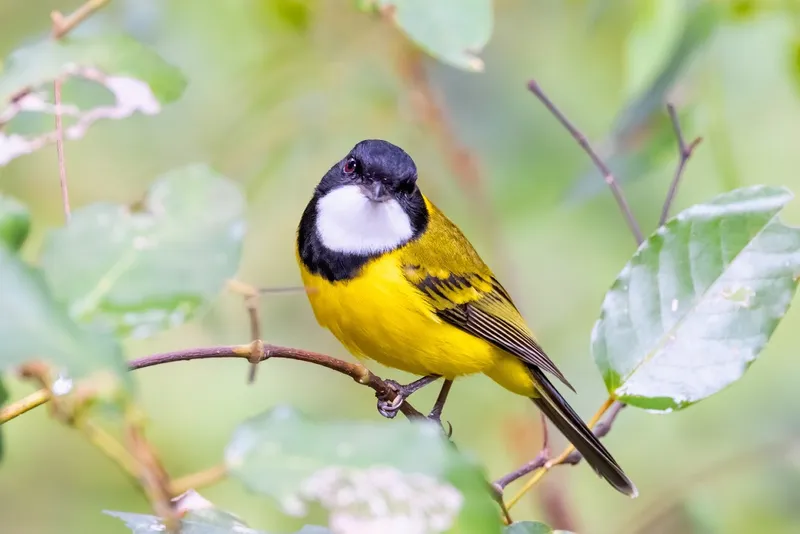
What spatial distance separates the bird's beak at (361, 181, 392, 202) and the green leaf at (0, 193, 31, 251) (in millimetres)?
1997

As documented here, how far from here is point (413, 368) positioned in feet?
10.3

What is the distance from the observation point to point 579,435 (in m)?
3.18

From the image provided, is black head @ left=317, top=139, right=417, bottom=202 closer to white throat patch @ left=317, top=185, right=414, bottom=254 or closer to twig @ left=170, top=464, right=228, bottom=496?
white throat patch @ left=317, top=185, right=414, bottom=254

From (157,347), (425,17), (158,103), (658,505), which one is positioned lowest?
(157,347)

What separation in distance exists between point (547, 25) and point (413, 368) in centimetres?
210

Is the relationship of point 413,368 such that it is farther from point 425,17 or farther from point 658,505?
point 425,17

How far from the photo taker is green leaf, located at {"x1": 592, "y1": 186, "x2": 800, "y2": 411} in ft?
5.08

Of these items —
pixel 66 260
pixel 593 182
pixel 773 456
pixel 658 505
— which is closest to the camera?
pixel 66 260

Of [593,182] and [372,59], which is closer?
[593,182]

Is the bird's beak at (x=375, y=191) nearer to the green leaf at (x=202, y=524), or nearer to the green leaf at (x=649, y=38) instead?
the green leaf at (x=649, y=38)

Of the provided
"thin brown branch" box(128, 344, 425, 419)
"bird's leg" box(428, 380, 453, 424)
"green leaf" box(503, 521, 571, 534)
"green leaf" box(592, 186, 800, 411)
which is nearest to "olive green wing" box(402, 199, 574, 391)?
"bird's leg" box(428, 380, 453, 424)

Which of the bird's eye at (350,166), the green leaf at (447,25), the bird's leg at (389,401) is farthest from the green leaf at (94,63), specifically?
the bird's eye at (350,166)

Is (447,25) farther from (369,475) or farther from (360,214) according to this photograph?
(360,214)

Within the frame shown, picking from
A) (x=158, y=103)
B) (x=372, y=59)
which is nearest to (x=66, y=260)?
(x=158, y=103)
